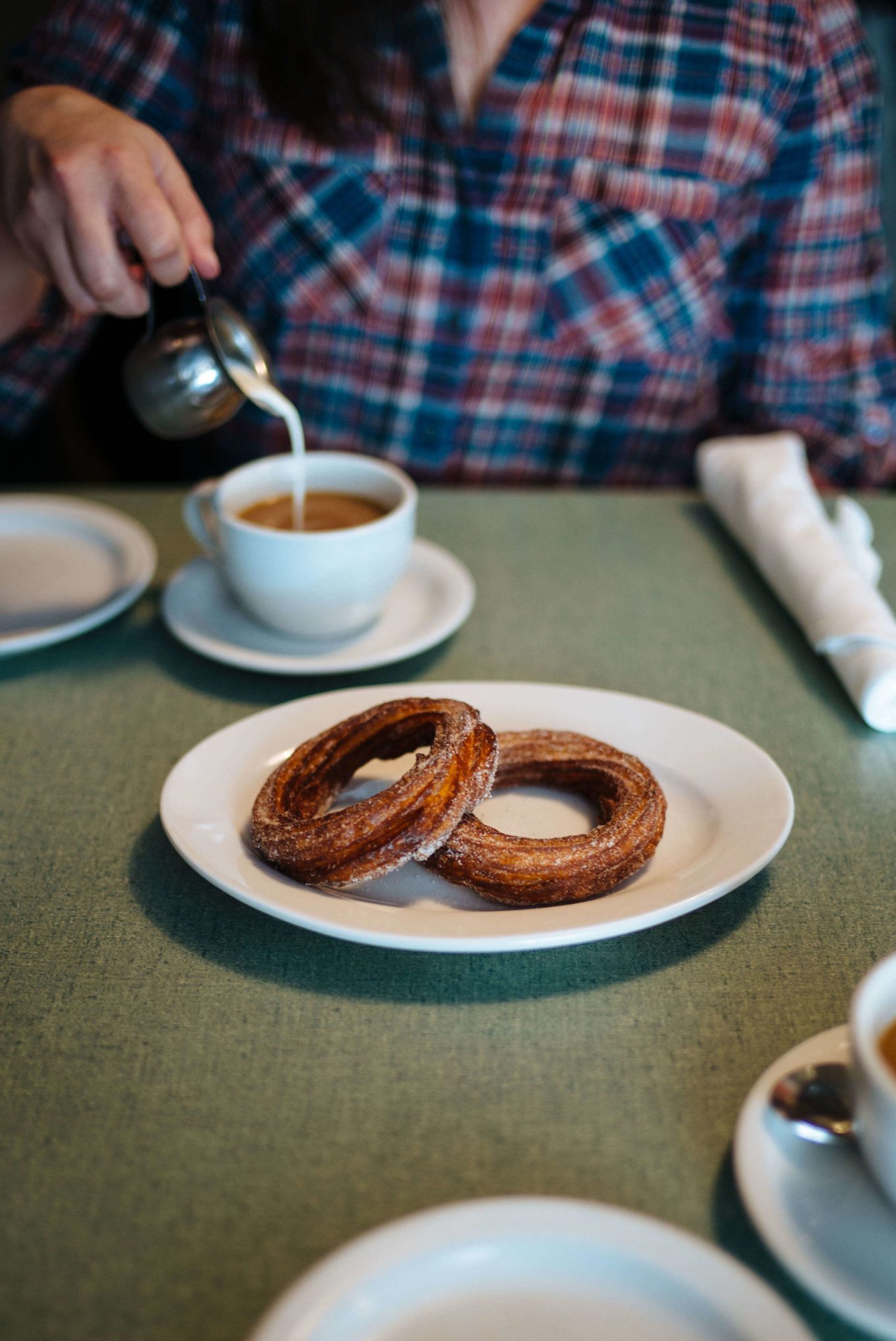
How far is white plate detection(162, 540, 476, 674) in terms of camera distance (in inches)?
31.3

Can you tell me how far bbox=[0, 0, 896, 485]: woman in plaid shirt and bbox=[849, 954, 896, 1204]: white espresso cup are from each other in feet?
3.46

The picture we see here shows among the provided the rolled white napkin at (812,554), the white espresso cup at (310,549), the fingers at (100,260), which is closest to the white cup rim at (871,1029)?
the rolled white napkin at (812,554)

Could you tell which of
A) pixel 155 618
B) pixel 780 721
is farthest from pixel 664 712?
pixel 155 618

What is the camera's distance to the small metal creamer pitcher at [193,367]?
2.59 feet

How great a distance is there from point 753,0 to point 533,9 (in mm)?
276

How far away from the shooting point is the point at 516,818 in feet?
2.07

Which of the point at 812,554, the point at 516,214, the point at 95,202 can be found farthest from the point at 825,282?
the point at 95,202

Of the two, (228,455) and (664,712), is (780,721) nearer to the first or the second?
(664,712)

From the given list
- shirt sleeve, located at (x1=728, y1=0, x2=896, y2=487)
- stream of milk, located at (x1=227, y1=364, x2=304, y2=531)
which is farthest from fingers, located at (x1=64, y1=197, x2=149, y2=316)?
shirt sleeve, located at (x1=728, y1=0, x2=896, y2=487)

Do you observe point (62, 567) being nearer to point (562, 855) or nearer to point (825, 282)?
point (562, 855)

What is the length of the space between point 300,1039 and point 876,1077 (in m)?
0.27

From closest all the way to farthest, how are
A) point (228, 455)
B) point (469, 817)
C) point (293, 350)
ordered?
point (469, 817) < point (293, 350) < point (228, 455)

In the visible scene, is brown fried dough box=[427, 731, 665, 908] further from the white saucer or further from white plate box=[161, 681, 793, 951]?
the white saucer

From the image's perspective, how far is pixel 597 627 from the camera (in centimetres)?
88
